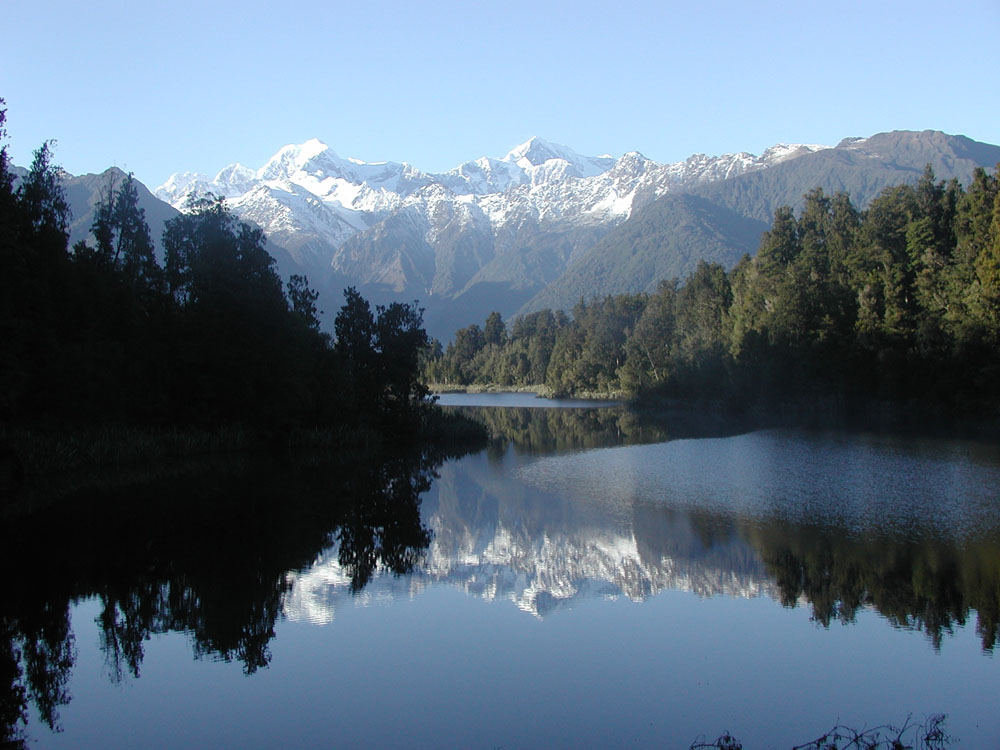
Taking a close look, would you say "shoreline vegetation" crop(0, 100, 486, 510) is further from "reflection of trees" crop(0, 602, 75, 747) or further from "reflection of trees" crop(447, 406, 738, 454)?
"reflection of trees" crop(0, 602, 75, 747)

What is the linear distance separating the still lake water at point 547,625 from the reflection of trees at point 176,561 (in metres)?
0.11

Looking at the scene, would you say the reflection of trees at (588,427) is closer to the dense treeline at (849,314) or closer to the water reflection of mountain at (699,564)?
the dense treeline at (849,314)

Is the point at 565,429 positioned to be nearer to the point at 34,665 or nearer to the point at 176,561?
the point at 176,561

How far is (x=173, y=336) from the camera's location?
47438 mm

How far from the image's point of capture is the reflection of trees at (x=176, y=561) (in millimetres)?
15992

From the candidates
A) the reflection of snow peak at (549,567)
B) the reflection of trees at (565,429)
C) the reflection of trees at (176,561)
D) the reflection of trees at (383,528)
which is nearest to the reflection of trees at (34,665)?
the reflection of trees at (176,561)

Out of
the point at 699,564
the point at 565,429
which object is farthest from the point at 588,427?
the point at 699,564

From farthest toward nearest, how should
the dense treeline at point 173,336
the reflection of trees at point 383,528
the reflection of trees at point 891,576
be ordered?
the dense treeline at point 173,336 → the reflection of trees at point 383,528 → the reflection of trees at point 891,576

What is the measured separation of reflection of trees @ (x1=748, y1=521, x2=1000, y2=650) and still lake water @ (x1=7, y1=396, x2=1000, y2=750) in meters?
0.09

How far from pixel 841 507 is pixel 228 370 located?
32.4 m

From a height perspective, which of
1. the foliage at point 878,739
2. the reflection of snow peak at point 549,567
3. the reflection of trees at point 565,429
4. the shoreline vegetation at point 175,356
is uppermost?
the shoreline vegetation at point 175,356

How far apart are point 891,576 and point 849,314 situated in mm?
63380

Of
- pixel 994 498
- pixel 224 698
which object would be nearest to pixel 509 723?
pixel 224 698

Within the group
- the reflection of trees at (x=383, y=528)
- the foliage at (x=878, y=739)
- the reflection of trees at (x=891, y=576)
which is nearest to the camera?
the foliage at (x=878, y=739)
